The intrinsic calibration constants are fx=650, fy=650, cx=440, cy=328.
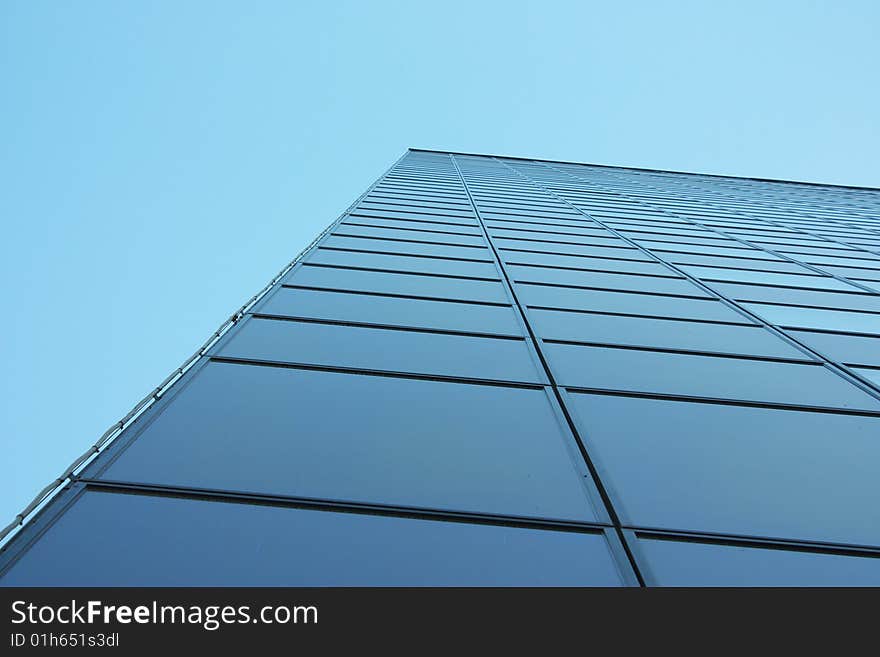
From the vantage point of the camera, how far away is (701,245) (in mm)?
11227

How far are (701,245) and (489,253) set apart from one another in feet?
15.5

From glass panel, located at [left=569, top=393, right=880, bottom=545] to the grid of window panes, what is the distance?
14 mm

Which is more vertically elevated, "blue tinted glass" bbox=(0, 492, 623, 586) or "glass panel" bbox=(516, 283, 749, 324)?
"glass panel" bbox=(516, 283, 749, 324)

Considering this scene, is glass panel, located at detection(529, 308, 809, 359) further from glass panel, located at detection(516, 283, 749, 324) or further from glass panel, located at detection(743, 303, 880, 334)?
glass panel, located at detection(743, 303, 880, 334)

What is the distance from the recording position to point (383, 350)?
179 inches

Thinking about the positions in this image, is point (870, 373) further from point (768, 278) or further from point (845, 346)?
point (768, 278)

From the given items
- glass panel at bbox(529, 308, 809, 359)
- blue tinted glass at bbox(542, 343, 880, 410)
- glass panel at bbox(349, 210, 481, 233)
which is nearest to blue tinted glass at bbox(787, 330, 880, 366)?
glass panel at bbox(529, 308, 809, 359)

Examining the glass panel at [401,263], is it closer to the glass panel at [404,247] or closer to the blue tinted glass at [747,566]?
the glass panel at [404,247]

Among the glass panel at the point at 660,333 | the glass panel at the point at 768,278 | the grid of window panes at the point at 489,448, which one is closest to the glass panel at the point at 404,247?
the grid of window panes at the point at 489,448

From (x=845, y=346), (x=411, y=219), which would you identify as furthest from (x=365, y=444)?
(x=411, y=219)

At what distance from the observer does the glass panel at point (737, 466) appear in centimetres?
294

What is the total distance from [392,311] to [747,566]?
345 centimetres

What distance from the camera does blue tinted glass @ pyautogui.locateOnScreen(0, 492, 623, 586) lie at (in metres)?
Answer: 2.33
